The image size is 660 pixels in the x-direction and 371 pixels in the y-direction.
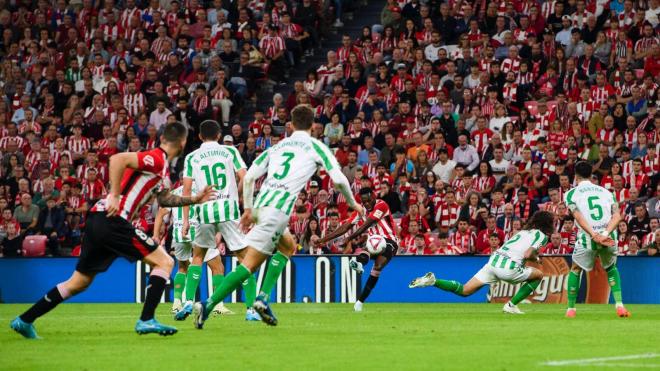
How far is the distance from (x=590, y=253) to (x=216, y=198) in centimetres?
523

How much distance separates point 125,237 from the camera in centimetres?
1208

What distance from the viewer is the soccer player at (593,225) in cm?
1667

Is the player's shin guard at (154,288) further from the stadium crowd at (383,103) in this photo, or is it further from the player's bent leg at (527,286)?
the stadium crowd at (383,103)

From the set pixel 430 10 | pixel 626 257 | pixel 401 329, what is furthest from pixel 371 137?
pixel 401 329

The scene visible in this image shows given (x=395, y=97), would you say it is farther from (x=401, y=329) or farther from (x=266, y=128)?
(x=401, y=329)

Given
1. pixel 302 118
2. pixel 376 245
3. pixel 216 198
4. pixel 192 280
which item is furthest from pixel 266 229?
pixel 376 245

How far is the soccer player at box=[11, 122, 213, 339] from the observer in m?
12.1

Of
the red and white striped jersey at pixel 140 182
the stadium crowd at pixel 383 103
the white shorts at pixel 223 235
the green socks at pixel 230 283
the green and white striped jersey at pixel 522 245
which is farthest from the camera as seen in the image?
the stadium crowd at pixel 383 103

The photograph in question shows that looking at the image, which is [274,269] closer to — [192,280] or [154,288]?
[192,280]

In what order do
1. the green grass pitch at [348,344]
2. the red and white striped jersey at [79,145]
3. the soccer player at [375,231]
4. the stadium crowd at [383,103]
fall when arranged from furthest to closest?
the red and white striped jersey at [79,145]
the stadium crowd at [383,103]
the soccer player at [375,231]
the green grass pitch at [348,344]

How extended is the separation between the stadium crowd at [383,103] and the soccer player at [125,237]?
42.3 ft

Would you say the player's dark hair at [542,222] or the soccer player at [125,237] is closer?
the soccer player at [125,237]

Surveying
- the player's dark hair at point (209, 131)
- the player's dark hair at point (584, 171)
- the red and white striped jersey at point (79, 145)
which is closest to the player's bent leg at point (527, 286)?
the player's dark hair at point (584, 171)

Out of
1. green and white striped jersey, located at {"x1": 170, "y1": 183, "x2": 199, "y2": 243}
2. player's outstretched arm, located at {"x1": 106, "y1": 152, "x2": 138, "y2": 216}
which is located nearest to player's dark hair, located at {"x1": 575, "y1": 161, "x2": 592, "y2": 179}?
green and white striped jersey, located at {"x1": 170, "y1": 183, "x2": 199, "y2": 243}
